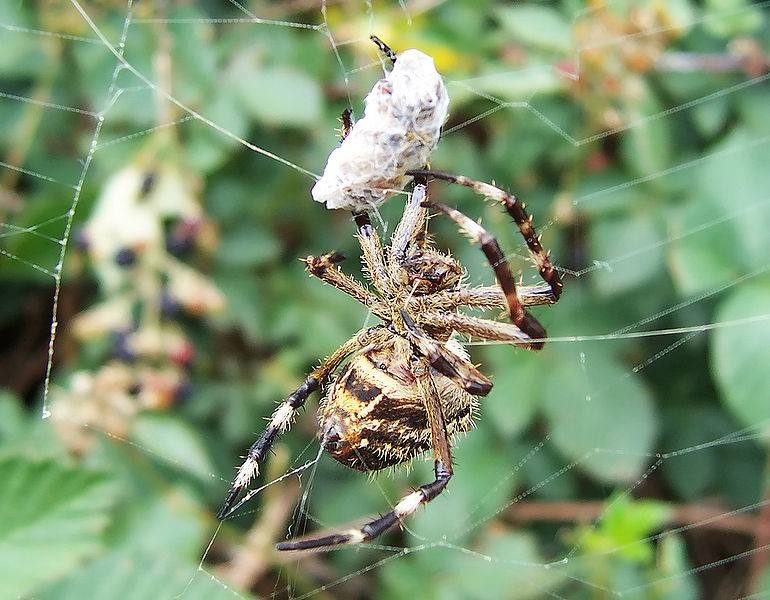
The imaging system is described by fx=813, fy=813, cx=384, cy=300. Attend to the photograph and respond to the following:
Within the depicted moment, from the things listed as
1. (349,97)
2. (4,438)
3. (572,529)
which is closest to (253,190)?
(349,97)

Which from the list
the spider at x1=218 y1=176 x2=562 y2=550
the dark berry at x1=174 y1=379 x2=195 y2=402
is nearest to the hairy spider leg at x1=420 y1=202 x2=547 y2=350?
the spider at x1=218 y1=176 x2=562 y2=550

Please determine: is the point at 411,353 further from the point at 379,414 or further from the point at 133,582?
the point at 133,582

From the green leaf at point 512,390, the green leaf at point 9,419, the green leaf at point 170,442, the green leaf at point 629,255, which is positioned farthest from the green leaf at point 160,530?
the green leaf at point 629,255

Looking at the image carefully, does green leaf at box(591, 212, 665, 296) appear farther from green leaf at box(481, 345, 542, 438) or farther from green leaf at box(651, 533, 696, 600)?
green leaf at box(651, 533, 696, 600)

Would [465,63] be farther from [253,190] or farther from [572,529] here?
[572,529]

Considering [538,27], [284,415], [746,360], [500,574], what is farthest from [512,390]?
[538,27]

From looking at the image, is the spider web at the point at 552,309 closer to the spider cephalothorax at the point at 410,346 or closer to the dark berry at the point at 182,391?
the dark berry at the point at 182,391

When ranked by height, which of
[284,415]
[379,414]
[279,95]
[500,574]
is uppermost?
[279,95]
